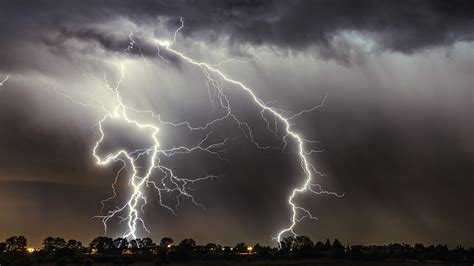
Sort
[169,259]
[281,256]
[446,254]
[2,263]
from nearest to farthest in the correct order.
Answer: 1. [2,263]
2. [169,259]
3. [281,256]
4. [446,254]

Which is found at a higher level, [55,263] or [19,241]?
[19,241]

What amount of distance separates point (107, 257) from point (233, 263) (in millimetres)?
18021

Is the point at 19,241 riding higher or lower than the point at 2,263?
higher

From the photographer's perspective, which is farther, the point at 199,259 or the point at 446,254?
the point at 446,254

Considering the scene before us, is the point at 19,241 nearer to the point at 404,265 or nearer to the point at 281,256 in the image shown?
the point at 281,256

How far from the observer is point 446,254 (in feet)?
305

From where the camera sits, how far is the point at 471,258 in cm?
8481

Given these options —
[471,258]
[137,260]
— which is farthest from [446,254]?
[137,260]

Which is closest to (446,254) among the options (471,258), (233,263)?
(471,258)

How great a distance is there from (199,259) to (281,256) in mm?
12482

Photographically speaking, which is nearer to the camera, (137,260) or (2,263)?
(2,263)

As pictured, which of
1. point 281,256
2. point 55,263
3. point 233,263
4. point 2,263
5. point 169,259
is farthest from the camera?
point 281,256

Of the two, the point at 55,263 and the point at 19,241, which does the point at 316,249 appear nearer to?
the point at 55,263

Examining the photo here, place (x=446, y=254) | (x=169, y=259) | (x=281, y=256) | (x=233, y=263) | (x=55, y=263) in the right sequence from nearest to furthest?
1. (x=55, y=263)
2. (x=233, y=263)
3. (x=169, y=259)
4. (x=281, y=256)
5. (x=446, y=254)
